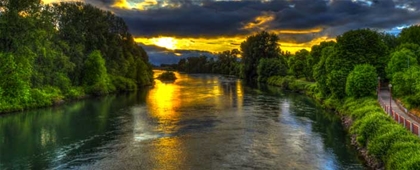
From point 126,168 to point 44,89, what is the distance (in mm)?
45068

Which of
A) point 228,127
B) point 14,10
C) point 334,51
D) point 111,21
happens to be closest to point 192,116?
point 228,127

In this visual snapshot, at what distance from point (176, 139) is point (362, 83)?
27993 millimetres

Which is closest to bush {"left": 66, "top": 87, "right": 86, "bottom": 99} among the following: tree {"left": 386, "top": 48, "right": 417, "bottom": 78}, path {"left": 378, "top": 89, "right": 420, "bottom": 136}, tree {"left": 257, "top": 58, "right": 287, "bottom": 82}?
path {"left": 378, "top": 89, "right": 420, "bottom": 136}

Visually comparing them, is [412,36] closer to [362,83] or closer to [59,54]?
[362,83]

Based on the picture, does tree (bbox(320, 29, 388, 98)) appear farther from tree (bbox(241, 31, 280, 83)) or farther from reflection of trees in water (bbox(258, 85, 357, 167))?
tree (bbox(241, 31, 280, 83))

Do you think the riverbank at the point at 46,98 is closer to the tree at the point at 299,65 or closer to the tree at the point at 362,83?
the tree at the point at 362,83

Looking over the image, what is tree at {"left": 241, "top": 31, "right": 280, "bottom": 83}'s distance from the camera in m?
149

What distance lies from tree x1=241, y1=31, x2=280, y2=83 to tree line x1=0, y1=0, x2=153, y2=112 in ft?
164

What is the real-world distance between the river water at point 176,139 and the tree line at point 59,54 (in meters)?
5.84

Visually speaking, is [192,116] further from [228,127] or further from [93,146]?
[93,146]

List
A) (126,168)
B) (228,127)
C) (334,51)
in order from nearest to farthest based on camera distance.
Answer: (126,168) < (228,127) < (334,51)

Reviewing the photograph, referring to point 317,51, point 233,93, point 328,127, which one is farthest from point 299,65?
point 328,127

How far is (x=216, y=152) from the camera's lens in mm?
31188

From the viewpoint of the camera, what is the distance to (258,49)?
149 m
